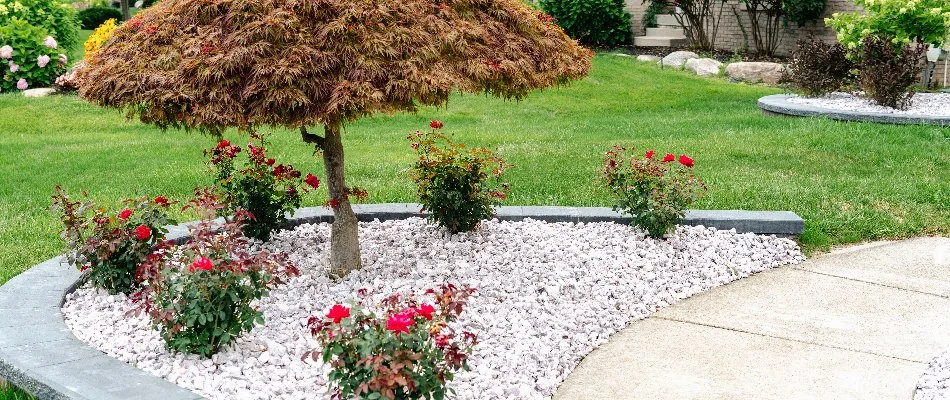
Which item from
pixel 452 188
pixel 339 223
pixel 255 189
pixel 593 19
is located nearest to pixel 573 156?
pixel 452 188

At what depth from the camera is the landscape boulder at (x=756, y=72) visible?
1577 centimetres

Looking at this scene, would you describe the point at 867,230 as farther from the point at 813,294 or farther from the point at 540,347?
the point at 540,347

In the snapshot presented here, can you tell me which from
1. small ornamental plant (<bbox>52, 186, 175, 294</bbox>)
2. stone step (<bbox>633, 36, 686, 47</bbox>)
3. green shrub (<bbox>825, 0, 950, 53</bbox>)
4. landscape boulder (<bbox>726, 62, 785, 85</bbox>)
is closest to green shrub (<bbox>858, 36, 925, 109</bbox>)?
green shrub (<bbox>825, 0, 950, 53</bbox>)

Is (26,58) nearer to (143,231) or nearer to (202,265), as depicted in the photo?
(143,231)

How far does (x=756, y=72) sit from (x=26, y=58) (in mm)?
11382

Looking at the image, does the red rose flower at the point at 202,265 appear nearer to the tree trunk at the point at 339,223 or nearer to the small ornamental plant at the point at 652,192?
the tree trunk at the point at 339,223

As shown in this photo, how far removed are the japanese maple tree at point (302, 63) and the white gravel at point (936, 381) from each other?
2156mm

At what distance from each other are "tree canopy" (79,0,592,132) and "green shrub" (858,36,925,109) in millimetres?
7554

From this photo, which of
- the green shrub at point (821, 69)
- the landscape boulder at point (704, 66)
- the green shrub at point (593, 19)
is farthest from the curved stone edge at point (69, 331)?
the green shrub at point (593, 19)

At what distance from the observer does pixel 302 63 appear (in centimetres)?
427

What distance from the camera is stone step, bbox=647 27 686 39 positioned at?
20281 millimetres

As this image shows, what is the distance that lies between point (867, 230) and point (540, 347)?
3210 mm

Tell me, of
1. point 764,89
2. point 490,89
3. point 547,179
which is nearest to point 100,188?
point 547,179

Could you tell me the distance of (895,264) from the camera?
6.02 m
